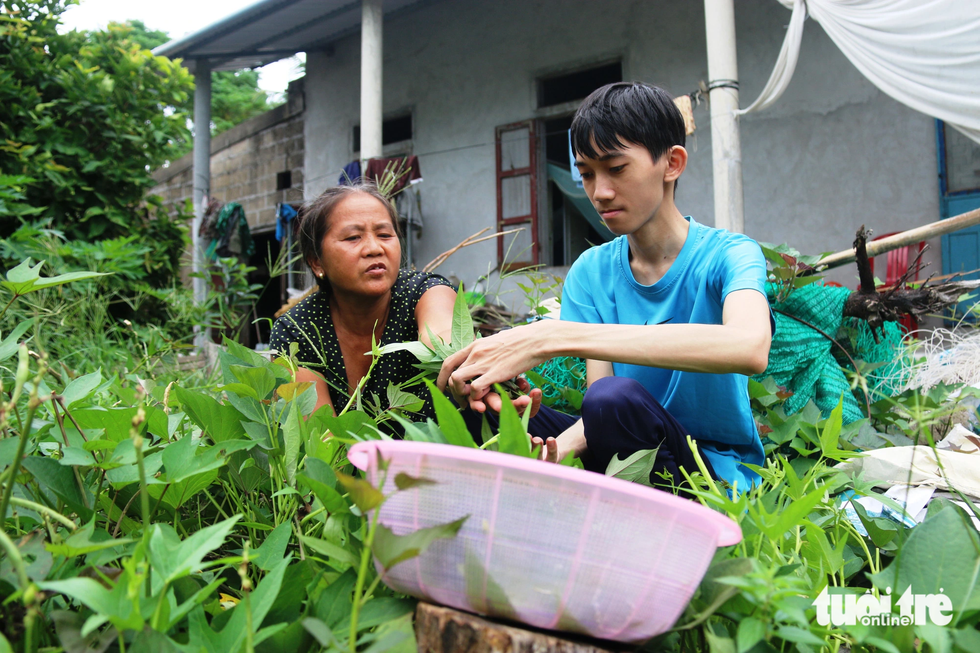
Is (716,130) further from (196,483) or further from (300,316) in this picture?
(196,483)

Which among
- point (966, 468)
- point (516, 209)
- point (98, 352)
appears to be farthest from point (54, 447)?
point (516, 209)

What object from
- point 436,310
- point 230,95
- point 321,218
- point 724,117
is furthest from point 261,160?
point 230,95

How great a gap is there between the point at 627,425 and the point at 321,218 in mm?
1006

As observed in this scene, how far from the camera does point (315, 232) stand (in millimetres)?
1736

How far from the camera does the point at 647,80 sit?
566 cm

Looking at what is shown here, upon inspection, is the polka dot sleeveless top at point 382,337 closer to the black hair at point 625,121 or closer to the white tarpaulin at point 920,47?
the black hair at point 625,121

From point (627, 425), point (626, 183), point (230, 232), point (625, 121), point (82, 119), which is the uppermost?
point (230, 232)

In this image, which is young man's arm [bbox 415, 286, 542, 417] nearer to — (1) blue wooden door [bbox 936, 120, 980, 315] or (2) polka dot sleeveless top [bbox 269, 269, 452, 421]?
(2) polka dot sleeveless top [bbox 269, 269, 452, 421]

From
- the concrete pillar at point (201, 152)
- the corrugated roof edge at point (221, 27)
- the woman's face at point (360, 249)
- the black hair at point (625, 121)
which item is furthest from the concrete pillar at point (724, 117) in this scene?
the concrete pillar at point (201, 152)

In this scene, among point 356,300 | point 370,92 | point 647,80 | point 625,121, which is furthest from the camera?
point 647,80

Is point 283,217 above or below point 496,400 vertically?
above

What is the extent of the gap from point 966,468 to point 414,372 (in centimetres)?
140

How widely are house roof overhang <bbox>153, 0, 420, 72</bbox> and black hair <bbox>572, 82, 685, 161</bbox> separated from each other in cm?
583

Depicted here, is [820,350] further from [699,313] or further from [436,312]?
[436,312]
